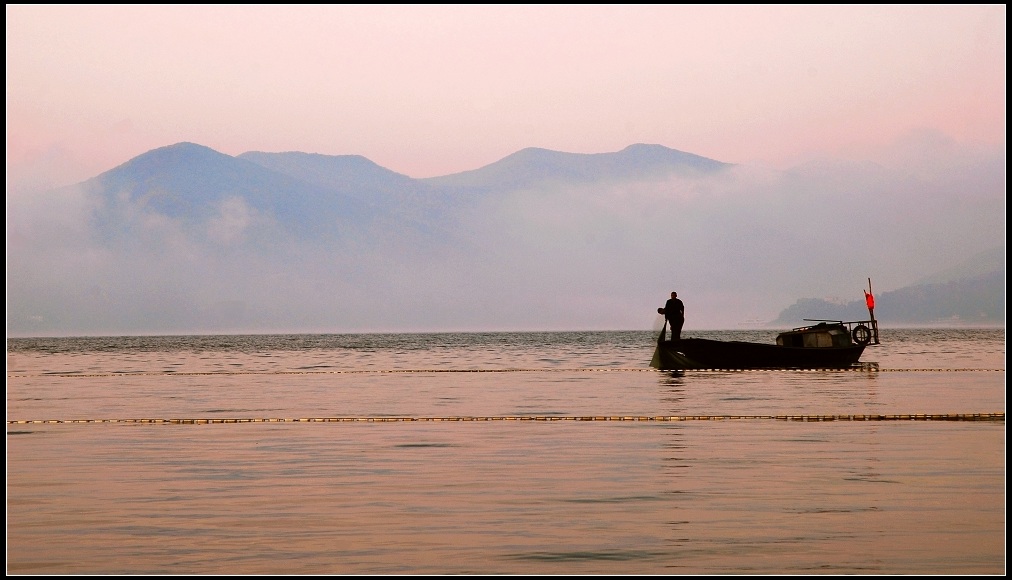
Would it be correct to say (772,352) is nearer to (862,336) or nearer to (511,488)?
(862,336)

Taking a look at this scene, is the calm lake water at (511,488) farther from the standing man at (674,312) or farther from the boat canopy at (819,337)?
the boat canopy at (819,337)

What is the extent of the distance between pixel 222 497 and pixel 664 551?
5.10 m

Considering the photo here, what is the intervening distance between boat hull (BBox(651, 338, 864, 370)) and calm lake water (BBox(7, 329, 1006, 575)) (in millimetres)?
16680

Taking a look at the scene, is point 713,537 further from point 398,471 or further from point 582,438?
point 582,438

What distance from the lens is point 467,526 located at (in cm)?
1133

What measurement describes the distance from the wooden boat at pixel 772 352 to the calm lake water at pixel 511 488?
16713 millimetres

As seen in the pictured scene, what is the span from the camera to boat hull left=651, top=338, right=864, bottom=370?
1774 inches

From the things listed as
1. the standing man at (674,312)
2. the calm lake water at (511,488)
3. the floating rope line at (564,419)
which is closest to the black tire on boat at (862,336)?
the standing man at (674,312)

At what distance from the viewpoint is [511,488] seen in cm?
1371

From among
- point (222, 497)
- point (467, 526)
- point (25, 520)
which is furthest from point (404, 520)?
point (25, 520)

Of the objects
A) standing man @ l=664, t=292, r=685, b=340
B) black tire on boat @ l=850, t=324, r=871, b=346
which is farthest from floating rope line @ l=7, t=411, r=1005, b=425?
black tire on boat @ l=850, t=324, r=871, b=346

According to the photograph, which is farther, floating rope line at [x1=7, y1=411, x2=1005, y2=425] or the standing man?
the standing man

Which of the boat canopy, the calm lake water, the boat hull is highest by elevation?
the boat canopy

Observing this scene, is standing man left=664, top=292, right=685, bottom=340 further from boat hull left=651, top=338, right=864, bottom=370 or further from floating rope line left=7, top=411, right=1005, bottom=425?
floating rope line left=7, top=411, right=1005, bottom=425
